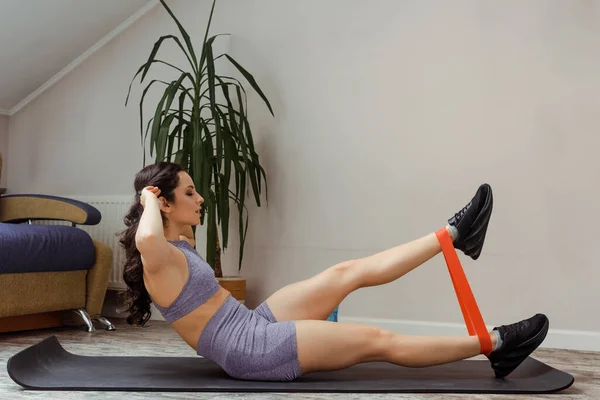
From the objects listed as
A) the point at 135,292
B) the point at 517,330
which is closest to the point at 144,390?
the point at 135,292

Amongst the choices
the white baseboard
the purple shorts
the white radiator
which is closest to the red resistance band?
the purple shorts

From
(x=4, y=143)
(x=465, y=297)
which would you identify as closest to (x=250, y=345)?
(x=465, y=297)

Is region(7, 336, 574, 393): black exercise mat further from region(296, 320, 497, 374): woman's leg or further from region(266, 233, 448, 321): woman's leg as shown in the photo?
region(266, 233, 448, 321): woman's leg

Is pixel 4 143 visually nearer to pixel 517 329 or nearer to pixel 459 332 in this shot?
pixel 459 332

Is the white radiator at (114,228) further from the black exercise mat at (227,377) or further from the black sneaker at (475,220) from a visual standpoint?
the black sneaker at (475,220)

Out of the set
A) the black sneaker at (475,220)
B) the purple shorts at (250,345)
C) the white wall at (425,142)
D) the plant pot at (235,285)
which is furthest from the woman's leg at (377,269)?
the plant pot at (235,285)

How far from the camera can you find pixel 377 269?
6.95ft

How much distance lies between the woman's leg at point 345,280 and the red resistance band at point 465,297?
0.10 ft

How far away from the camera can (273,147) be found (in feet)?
12.7

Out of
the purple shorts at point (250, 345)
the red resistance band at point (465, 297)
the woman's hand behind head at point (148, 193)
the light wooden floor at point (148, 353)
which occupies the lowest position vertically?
the light wooden floor at point (148, 353)

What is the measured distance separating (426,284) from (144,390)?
1.83 metres

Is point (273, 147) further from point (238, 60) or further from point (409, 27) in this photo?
point (409, 27)

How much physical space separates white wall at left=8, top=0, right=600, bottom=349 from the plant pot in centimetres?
21

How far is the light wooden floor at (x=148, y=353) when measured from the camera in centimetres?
188
